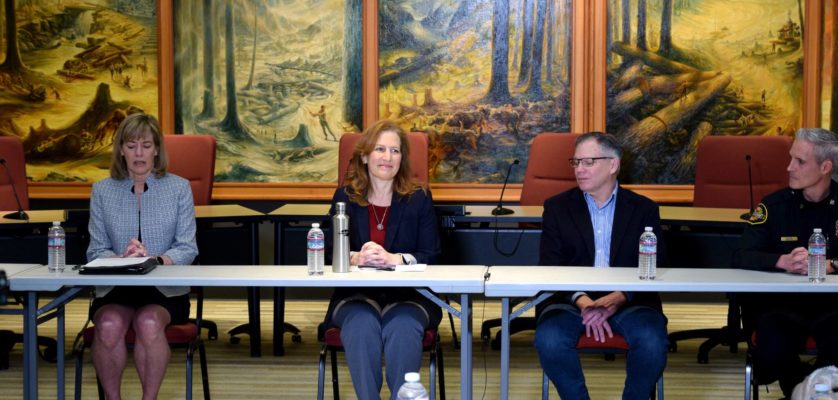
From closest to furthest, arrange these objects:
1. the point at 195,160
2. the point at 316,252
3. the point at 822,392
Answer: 1. the point at 822,392
2. the point at 316,252
3. the point at 195,160

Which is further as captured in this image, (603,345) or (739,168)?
(739,168)

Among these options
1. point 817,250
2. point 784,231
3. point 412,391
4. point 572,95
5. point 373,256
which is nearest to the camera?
point 412,391

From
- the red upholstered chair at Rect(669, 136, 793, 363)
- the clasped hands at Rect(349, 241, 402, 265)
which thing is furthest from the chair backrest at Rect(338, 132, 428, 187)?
the red upholstered chair at Rect(669, 136, 793, 363)

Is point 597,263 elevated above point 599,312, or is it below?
above

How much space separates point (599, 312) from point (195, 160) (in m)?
2.68

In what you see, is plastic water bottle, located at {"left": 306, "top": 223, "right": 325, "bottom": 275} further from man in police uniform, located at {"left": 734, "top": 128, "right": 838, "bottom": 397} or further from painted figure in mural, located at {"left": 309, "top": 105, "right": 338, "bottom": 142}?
painted figure in mural, located at {"left": 309, "top": 105, "right": 338, "bottom": 142}

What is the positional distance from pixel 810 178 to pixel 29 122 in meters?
5.73

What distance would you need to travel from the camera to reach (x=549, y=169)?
5340mm

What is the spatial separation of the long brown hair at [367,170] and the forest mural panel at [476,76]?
11.0ft

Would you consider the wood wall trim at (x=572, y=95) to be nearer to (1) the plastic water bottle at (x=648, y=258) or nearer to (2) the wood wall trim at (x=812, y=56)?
(2) the wood wall trim at (x=812, y=56)

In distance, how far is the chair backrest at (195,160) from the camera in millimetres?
5074

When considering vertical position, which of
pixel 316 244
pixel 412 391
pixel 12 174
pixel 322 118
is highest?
pixel 322 118

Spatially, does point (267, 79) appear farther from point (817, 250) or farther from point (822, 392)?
point (822, 392)

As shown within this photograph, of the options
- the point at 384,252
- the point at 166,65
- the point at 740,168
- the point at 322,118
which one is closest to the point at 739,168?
the point at 740,168
